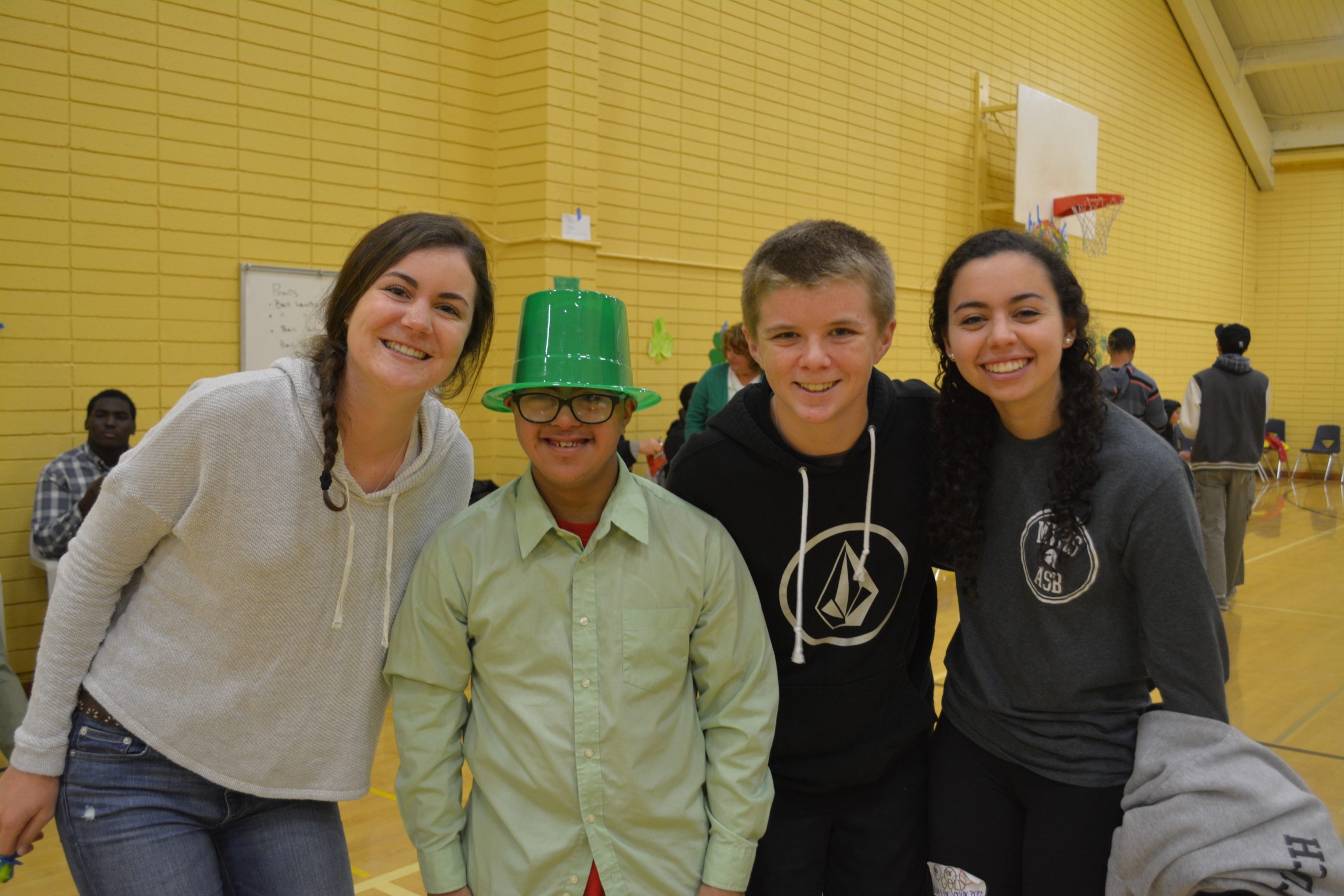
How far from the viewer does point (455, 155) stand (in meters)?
6.37

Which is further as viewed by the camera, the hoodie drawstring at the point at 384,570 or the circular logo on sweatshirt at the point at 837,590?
the circular logo on sweatshirt at the point at 837,590

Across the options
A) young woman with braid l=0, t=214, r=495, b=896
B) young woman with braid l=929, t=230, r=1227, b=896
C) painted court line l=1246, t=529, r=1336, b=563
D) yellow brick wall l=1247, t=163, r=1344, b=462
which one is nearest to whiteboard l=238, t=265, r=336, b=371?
young woman with braid l=0, t=214, r=495, b=896

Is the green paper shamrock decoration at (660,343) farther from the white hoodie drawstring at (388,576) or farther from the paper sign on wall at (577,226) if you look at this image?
the white hoodie drawstring at (388,576)

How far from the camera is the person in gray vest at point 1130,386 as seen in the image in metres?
7.76

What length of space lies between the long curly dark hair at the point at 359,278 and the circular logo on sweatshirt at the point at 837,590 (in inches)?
33.0

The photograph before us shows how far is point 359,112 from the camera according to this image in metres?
5.80

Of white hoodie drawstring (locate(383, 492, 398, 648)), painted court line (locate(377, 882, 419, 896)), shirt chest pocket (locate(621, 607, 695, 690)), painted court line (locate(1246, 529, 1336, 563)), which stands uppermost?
white hoodie drawstring (locate(383, 492, 398, 648))

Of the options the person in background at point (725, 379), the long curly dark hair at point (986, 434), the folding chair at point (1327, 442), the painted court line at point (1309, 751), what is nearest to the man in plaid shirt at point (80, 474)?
the person in background at point (725, 379)

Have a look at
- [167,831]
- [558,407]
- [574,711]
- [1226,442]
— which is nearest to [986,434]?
[558,407]

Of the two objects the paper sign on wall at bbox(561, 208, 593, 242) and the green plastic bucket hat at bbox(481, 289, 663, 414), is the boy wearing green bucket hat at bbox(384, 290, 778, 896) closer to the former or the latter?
the green plastic bucket hat at bbox(481, 289, 663, 414)

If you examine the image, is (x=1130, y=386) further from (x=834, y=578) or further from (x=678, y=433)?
(x=834, y=578)

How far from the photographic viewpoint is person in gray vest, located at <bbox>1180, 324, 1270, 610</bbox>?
6.94 meters

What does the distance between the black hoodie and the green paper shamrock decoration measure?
17.7ft

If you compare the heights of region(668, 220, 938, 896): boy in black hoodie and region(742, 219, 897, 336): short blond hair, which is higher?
region(742, 219, 897, 336): short blond hair
